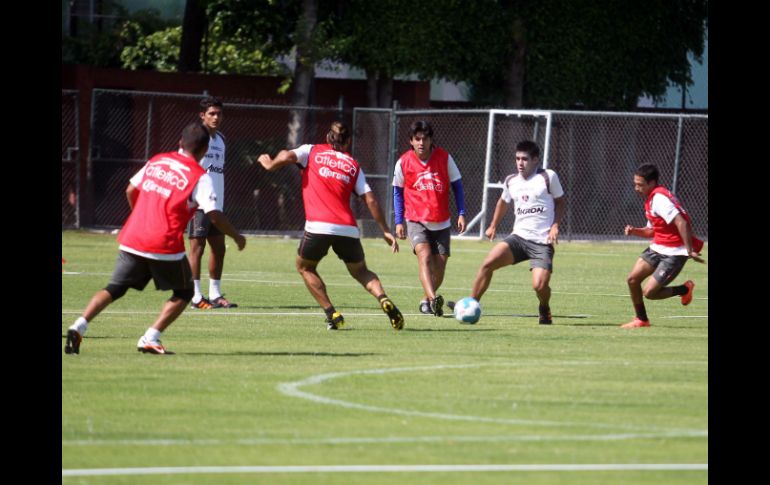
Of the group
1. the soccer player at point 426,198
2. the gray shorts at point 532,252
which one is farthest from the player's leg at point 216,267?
the gray shorts at point 532,252

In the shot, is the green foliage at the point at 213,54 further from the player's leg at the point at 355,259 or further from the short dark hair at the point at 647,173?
the player's leg at the point at 355,259

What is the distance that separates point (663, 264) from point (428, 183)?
2804 mm

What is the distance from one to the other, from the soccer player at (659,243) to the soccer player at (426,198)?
2191 millimetres

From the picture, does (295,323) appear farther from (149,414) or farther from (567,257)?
(567,257)

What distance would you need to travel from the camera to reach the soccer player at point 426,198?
16672 millimetres

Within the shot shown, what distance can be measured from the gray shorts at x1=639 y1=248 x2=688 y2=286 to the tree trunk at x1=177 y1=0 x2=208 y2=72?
22.7m

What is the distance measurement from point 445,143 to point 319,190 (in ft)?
64.8

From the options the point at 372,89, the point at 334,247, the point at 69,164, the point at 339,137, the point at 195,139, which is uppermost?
the point at 372,89

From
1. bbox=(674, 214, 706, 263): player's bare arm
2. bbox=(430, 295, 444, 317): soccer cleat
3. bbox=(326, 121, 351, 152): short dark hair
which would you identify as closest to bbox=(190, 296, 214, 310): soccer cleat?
bbox=(430, 295, 444, 317): soccer cleat

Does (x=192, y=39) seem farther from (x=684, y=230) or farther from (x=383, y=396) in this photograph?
(x=383, y=396)

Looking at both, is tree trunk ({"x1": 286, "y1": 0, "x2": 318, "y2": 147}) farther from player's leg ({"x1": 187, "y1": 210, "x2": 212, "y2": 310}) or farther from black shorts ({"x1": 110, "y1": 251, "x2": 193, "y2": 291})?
black shorts ({"x1": 110, "y1": 251, "x2": 193, "y2": 291})

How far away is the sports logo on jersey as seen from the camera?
16.7 m

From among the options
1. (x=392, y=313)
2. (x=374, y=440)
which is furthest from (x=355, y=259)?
(x=374, y=440)

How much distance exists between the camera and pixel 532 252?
1555cm
